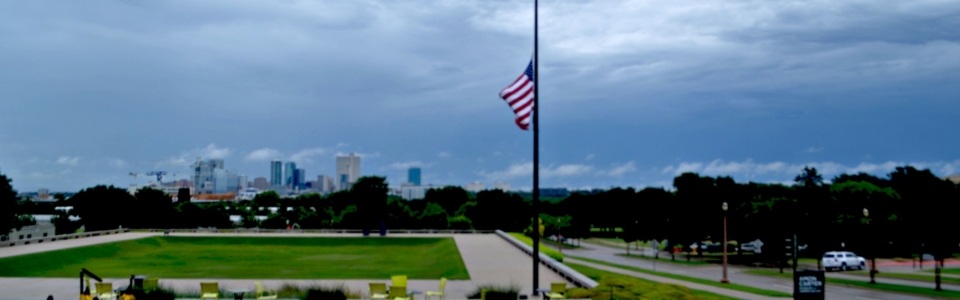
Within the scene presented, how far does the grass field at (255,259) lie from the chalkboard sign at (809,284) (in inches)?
598

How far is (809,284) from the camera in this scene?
1855cm

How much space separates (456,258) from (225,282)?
1525cm

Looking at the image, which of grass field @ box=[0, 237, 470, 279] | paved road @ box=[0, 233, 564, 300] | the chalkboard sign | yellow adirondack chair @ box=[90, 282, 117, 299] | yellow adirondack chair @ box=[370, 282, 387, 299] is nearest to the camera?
the chalkboard sign

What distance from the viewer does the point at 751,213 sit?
2862 inches

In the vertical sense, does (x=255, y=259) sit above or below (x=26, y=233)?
above

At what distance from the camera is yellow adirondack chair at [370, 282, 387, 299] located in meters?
20.8

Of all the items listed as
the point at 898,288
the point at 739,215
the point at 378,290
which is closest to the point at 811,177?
the point at 739,215

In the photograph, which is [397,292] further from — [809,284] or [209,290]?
[809,284]

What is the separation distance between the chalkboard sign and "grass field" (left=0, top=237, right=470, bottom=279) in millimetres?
15198

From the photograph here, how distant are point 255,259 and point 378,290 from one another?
77.8ft

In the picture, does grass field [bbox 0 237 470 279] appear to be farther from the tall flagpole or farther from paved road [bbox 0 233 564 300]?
the tall flagpole

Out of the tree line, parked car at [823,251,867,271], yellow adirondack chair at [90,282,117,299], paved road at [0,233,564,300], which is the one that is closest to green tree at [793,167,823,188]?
the tree line

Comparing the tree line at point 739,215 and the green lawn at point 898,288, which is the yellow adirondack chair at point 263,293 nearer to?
the green lawn at point 898,288

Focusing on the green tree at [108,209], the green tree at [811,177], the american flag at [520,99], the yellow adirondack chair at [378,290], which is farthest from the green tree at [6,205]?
the green tree at [811,177]
